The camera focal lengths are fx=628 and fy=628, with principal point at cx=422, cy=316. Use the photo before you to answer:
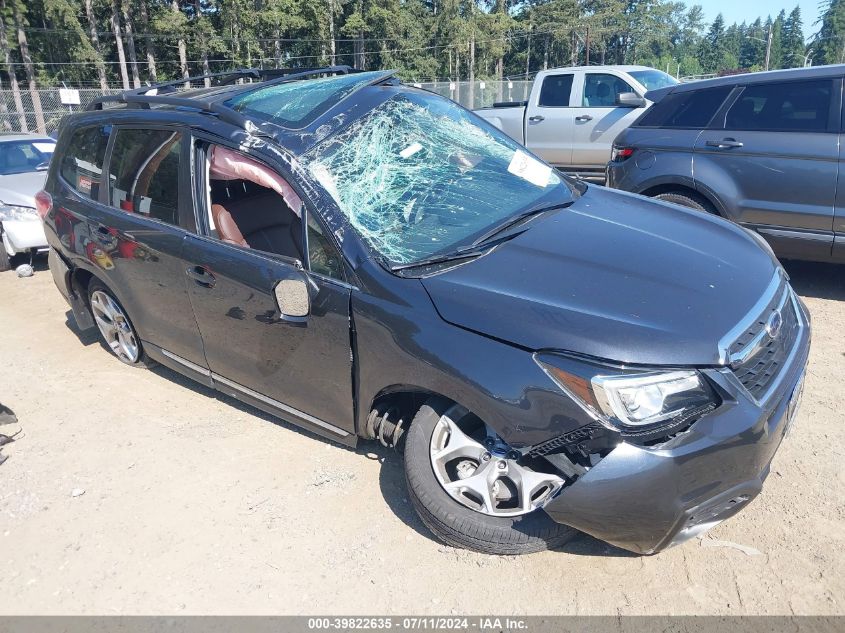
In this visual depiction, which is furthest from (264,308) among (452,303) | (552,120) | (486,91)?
(486,91)

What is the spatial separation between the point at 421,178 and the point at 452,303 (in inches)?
38.1

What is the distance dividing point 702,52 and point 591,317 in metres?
138

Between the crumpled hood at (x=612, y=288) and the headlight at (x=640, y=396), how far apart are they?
6cm

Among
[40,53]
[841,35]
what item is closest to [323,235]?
[40,53]

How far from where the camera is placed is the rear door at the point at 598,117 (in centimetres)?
932

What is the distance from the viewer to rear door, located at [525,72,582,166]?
976cm

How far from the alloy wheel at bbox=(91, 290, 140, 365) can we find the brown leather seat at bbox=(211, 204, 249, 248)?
128 centimetres

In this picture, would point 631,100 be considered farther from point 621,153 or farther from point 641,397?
point 641,397

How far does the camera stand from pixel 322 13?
5169cm

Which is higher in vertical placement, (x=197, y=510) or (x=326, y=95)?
(x=326, y=95)

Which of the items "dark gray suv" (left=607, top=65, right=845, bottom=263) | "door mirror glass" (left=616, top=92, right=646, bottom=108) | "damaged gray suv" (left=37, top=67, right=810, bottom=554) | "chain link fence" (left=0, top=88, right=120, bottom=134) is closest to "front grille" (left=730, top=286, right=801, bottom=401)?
"damaged gray suv" (left=37, top=67, right=810, bottom=554)

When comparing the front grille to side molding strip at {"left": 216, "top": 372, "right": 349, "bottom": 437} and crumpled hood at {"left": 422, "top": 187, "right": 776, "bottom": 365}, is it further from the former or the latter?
side molding strip at {"left": 216, "top": 372, "right": 349, "bottom": 437}

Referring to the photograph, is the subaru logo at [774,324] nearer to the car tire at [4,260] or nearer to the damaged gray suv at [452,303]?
the damaged gray suv at [452,303]

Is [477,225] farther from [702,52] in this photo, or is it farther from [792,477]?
[702,52]
